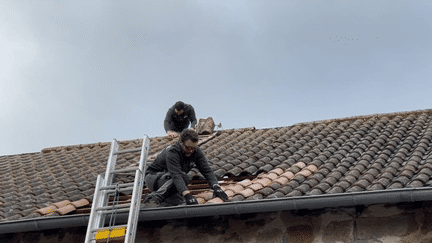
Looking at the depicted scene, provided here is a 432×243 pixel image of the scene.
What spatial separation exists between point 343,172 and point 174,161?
93.1 inches

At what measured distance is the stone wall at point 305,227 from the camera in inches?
247

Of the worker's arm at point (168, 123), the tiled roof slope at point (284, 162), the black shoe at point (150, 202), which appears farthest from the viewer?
the worker's arm at point (168, 123)

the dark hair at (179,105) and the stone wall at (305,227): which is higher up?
the dark hair at (179,105)

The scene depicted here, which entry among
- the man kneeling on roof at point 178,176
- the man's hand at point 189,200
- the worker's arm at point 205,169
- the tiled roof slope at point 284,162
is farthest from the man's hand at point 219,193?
the man's hand at point 189,200

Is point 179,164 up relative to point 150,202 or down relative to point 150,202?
up

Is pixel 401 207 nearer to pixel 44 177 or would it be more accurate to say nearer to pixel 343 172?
pixel 343 172

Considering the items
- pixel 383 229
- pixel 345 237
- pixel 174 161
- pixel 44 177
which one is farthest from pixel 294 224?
pixel 44 177

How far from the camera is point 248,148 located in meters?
9.91

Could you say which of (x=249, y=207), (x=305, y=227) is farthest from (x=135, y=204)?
(x=305, y=227)

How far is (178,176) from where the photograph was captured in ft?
22.7

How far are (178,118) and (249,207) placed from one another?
17.4 ft

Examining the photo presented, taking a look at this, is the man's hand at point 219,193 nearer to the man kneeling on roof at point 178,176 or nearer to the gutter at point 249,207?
the man kneeling on roof at point 178,176

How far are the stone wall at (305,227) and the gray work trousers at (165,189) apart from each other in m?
0.27

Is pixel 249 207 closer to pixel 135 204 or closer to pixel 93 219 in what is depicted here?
pixel 135 204
